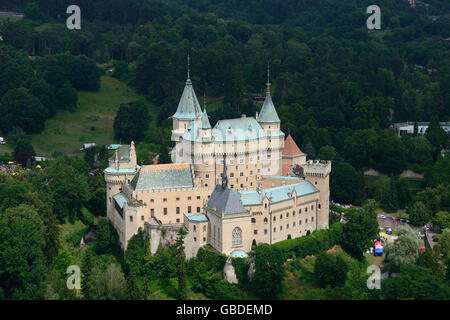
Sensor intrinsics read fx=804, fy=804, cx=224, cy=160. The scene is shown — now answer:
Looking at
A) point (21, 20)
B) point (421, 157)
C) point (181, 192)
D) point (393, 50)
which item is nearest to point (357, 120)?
point (421, 157)

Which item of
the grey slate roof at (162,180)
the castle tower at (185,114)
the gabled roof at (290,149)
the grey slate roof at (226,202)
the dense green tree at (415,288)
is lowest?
the dense green tree at (415,288)

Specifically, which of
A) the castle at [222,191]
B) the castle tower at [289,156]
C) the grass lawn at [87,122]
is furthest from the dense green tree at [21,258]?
the grass lawn at [87,122]

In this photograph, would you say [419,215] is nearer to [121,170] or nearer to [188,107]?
[188,107]

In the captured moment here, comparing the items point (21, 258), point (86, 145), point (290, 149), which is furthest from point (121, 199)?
point (86, 145)

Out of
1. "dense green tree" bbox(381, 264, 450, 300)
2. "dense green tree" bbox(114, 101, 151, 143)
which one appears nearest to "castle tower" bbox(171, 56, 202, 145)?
"dense green tree" bbox(381, 264, 450, 300)

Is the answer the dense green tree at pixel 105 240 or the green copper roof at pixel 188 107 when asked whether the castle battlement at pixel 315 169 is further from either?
the dense green tree at pixel 105 240

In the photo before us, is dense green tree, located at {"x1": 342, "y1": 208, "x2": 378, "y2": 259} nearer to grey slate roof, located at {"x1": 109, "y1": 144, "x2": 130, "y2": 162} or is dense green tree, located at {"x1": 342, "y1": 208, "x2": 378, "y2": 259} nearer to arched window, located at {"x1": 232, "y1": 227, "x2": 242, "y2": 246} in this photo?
arched window, located at {"x1": 232, "y1": 227, "x2": 242, "y2": 246}
